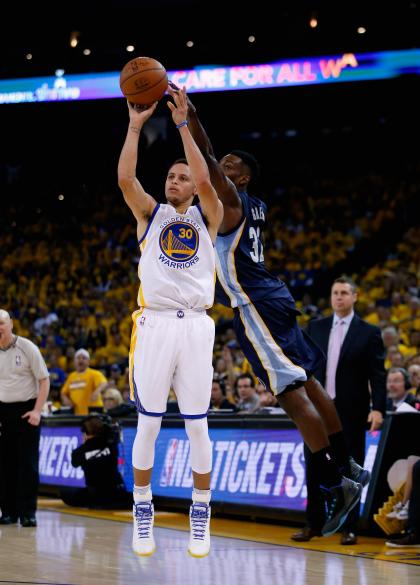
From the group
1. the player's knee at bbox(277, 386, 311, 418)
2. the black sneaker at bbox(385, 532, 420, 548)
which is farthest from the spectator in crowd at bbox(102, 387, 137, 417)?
the player's knee at bbox(277, 386, 311, 418)

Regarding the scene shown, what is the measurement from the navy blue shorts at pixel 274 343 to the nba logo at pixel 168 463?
16.1 ft

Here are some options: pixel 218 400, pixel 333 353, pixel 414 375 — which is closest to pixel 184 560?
pixel 333 353

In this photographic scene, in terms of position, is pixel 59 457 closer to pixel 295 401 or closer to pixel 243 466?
pixel 243 466

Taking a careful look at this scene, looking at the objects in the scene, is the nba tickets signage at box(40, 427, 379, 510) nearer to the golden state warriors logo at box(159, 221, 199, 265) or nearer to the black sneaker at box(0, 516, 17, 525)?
the black sneaker at box(0, 516, 17, 525)

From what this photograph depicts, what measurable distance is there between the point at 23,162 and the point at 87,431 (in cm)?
2007

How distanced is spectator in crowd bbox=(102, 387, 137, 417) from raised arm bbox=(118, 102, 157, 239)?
649 cm

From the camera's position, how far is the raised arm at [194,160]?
609 cm

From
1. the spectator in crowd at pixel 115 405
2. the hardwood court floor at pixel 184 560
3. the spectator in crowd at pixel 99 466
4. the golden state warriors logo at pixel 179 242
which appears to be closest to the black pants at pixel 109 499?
the spectator in crowd at pixel 99 466

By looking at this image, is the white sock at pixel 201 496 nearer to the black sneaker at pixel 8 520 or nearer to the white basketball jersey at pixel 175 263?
the white basketball jersey at pixel 175 263

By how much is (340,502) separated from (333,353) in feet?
9.09

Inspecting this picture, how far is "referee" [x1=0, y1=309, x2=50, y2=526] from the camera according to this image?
10.2m

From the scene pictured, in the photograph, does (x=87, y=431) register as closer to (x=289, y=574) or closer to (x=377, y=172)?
(x=289, y=574)

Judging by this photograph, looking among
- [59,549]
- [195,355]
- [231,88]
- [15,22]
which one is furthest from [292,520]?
[15,22]

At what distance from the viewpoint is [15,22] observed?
22.5 metres
